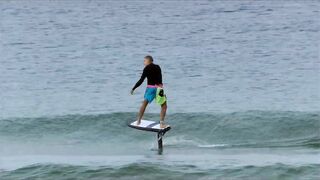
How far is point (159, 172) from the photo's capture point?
2339cm

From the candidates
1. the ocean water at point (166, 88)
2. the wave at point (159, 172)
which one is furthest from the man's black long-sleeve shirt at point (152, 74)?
the wave at point (159, 172)

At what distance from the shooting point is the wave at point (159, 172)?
902 inches

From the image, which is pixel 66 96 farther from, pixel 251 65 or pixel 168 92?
pixel 251 65

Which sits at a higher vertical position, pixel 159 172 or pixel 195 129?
pixel 195 129

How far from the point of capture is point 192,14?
68188 mm

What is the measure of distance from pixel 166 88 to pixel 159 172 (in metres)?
17.4

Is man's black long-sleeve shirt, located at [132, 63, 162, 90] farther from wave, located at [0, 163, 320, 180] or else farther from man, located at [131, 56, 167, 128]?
wave, located at [0, 163, 320, 180]

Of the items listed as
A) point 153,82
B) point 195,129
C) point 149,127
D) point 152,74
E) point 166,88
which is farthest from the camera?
point 166,88

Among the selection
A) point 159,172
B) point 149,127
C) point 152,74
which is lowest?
point 159,172

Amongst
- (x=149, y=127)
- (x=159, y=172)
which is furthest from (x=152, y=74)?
(x=159, y=172)

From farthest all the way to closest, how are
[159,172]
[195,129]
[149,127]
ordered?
1. [195,129]
2. [149,127]
3. [159,172]

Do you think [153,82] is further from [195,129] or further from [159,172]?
[195,129]

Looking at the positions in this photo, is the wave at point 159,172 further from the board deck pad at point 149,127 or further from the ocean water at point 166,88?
the board deck pad at point 149,127

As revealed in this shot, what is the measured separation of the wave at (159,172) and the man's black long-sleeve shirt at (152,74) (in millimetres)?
2454
